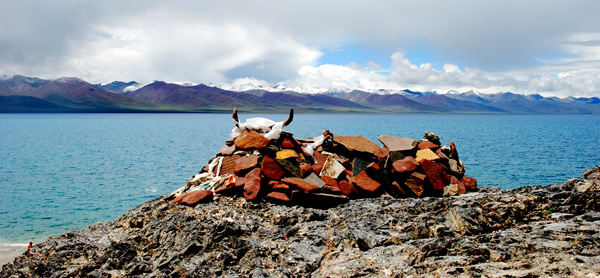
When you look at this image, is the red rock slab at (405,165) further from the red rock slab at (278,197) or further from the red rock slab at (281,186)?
the red rock slab at (278,197)

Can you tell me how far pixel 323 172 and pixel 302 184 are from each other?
3.13 ft

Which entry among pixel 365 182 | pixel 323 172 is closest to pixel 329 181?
pixel 323 172

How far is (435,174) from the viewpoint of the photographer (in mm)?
7621

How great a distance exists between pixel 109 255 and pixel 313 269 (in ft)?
8.45

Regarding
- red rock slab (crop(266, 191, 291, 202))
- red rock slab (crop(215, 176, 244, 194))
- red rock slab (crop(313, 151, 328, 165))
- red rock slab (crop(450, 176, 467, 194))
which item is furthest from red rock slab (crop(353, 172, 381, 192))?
red rock slab (crop(215, 176, 244, 194))

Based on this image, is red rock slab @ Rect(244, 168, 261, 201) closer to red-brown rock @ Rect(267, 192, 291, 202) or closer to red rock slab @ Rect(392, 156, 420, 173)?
red-brown rock @ Rect(267, 192, 291, 202)

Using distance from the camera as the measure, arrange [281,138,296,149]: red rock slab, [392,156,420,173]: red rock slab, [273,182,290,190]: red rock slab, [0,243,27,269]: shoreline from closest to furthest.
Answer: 1. [273,182,290,190]: red rock slab
2. [392,156,420,173]: red rock slab
3. [281,138,296,149]: red rock slab
4. [0,243,27,269]: shoreline

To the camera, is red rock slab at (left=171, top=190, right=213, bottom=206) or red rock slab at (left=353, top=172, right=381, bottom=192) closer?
red rock slab at (left=171, top=190, right=213, bottom=206)

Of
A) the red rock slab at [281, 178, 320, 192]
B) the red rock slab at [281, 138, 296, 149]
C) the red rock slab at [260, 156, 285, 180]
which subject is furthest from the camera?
the red rock slab at [281, 138, 296, 149]

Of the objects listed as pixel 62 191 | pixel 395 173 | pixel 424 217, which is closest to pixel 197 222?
pixel 424 217

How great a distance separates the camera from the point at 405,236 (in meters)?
4.62

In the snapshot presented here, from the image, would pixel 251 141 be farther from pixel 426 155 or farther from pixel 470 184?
pixel 470 184

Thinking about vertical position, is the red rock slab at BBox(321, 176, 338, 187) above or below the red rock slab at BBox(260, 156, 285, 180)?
below

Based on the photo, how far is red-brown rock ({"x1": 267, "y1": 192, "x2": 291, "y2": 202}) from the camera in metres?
6.09
